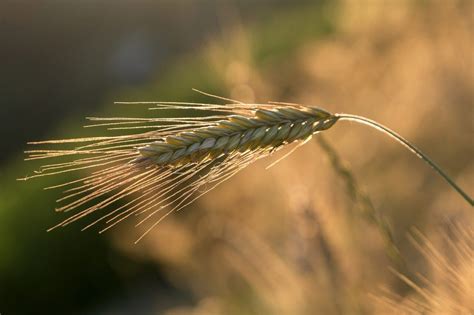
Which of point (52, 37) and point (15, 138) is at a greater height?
point (52, 37)

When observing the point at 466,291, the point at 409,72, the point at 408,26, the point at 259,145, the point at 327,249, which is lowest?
the point at 466,291

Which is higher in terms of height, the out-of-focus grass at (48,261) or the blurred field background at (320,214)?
the out-of-focus grass at (48,261)

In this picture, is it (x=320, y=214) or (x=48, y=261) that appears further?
(x=48, y=261)

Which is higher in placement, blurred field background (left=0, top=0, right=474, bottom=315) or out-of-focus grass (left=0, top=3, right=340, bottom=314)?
out-of-focus grass (left=0, top=3, right=340, bottom=314)

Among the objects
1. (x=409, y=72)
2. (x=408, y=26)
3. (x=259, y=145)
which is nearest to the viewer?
(x=259, y=145)

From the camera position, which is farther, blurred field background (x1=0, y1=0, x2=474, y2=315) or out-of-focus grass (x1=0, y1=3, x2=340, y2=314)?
out-of-focus grass (x1=0, y1=3, x2=340, y2=314)

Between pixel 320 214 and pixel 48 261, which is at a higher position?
pixel 48 261

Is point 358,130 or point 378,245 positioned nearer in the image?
point 378,245

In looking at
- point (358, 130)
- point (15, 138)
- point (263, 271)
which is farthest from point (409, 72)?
point (15, 138)

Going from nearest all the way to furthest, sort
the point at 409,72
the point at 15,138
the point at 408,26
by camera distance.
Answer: the point at 409,72 → the point at 408,26 → the point at 15,138

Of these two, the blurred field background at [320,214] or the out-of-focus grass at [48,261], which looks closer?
the blurred field background at [320,214]

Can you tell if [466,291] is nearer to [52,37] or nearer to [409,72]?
[409,72]
